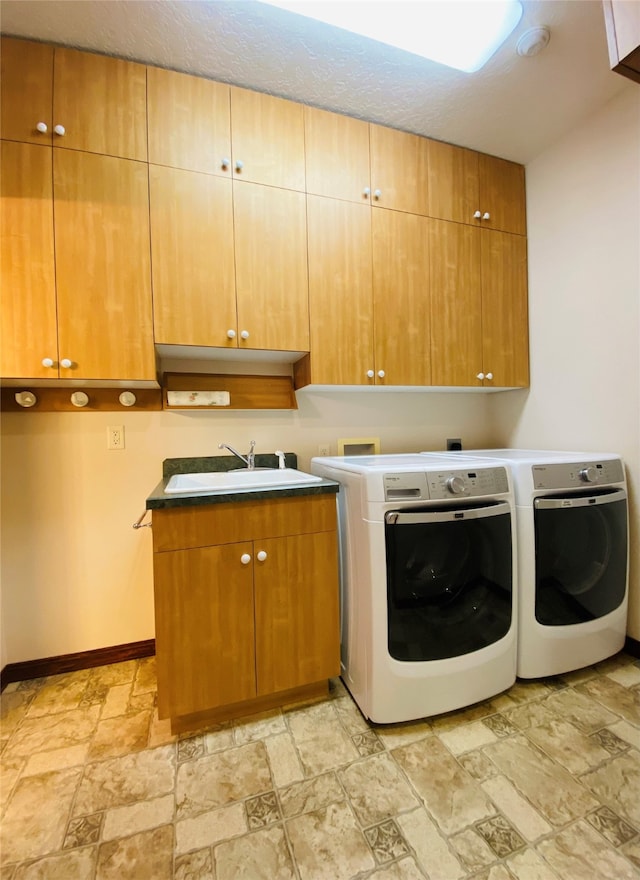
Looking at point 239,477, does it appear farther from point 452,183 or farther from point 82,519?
point 452,183

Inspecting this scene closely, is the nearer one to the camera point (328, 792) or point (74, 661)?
point (328, 792)

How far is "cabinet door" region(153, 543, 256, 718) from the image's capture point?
127 centimetres

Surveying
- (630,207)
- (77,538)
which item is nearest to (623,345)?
(630,207)

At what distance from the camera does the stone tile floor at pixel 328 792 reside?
935mm

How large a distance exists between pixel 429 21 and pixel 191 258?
1.26m

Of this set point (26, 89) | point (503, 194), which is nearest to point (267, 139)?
point (26, 89)

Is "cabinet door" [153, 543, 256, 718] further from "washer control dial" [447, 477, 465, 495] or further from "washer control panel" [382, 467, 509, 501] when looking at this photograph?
"washer control dial" [447, 477, 465, 495]

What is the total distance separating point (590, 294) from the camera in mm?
1899

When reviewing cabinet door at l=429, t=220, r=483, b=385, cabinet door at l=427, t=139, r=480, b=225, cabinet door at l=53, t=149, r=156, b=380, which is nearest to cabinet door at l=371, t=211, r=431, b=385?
cabinet door at l=429, t=220, r=483, b=385

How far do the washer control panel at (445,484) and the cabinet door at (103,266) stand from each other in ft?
3.62

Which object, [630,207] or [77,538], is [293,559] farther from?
[630,207]

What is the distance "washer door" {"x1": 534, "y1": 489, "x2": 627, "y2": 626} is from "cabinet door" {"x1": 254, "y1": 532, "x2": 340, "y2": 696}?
0.87 metres

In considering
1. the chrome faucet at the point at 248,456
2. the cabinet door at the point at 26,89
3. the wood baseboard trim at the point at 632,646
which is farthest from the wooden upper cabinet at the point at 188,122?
the wood baseboard trim at the point at 632,646

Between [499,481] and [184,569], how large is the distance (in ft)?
4.01
